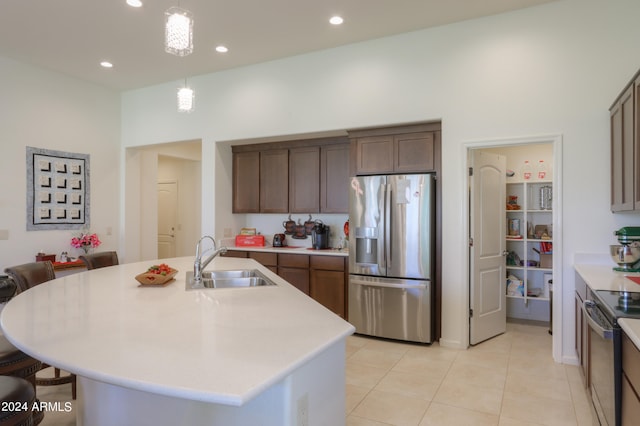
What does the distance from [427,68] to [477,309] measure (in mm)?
2499

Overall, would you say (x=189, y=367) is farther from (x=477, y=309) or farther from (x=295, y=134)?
(x=295, y=134)

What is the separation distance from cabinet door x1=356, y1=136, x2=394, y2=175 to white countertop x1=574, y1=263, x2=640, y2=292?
1982mm

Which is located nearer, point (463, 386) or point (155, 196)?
point (463, 386)

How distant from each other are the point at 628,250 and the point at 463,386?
5.22 feet

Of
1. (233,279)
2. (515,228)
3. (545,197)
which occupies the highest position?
(545,197)

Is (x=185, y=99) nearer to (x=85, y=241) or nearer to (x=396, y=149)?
(x=396, y=149)

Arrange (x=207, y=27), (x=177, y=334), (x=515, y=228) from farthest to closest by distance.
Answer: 1. (x=515, y=228)
2. (x=207, y=27)
3. (x=177, y=334)

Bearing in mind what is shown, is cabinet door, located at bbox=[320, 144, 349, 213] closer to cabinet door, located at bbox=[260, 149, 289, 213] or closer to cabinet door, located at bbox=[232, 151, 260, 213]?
cabinet door, located at bbox=[260, 149, 289, 213]

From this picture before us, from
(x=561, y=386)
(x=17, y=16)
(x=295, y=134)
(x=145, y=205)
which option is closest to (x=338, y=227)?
(x=295, y=134)

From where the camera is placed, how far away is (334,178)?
16.1ft

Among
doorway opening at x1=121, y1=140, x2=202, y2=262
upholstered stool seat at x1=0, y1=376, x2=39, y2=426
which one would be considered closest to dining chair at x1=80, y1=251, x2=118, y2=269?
upholstered stool seat at x1=0, y1=376, x2=39, y2=426

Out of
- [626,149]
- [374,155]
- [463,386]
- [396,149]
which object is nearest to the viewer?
[626,149]

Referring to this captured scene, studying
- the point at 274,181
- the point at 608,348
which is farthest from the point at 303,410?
the point at 274,181

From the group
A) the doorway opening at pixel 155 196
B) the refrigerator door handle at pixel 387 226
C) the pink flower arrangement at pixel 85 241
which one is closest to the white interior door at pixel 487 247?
the refrigerator door handle at pixel 387 226
